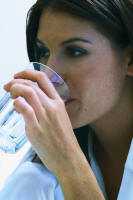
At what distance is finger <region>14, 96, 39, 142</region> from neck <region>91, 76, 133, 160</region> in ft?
0.92

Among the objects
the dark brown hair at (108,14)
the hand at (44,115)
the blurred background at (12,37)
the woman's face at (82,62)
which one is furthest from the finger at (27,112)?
the blurred background at (12,37)

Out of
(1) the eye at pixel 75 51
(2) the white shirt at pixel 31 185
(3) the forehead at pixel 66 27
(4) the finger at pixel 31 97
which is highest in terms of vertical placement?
(3) the forehead at pixel 66 27

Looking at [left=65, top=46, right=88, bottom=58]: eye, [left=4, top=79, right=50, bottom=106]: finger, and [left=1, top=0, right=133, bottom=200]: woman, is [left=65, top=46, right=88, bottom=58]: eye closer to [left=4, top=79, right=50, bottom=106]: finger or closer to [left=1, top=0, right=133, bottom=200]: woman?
[left=1, top=0, right=133, bottom=200]: woman

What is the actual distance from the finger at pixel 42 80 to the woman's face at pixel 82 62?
0.09m

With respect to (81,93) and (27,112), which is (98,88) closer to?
(81,93)

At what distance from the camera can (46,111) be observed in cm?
75

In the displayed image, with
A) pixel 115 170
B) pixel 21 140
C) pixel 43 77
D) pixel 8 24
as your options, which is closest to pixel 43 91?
pixel 43 77

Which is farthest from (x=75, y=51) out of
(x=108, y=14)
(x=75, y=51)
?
(x=108, y=14)

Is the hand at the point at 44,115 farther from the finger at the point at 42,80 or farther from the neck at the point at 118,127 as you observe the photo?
the neck at the point at 118,127

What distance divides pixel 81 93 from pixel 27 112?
166 mm

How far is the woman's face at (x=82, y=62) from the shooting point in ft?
2.86

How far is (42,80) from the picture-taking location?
0.77 metres

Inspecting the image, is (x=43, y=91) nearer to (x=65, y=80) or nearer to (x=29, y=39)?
(x=65, y=80)

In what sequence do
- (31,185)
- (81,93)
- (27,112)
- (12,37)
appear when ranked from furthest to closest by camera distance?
(12,37) < (31,185) < (81,93) < (27,112)
